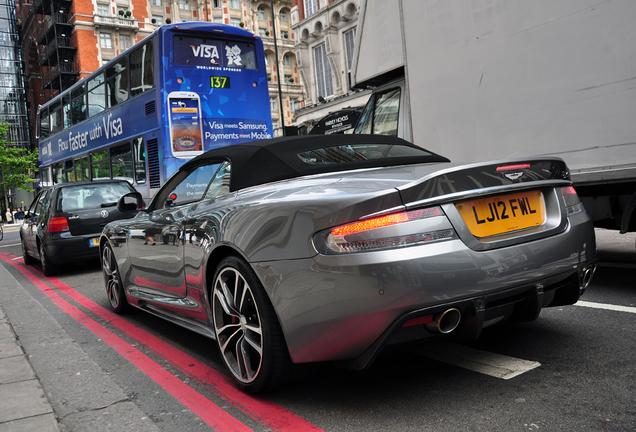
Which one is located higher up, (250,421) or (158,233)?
(158,233)

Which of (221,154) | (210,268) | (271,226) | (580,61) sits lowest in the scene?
(210,268)

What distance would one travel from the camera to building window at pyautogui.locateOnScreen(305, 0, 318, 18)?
134ft

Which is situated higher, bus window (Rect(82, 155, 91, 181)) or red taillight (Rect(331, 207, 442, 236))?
bus window (Rect(82, 155, 91, 181))

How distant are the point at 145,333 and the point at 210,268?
5.68 feet

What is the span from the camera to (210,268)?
11.3ft

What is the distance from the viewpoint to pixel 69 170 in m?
15.7

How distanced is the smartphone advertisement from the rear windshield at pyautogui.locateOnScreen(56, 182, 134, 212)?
1572 mm

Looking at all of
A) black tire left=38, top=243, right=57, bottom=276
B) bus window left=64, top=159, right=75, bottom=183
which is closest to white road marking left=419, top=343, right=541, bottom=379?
black tire left=38, top=243, right=57, bottom=276

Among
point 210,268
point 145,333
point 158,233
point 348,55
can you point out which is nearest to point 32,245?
point 145,333

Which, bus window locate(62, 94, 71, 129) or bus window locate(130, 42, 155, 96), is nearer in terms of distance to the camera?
bus window locate(130, 42, 155, 96)

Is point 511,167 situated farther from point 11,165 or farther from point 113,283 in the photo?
point 11,165

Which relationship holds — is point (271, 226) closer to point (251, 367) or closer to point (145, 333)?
point (251, 367)

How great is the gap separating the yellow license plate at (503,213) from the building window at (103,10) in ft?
202

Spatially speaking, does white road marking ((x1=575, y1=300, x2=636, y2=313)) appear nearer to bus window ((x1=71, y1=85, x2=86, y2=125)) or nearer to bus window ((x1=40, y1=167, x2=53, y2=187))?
bus window ((x1=71, y1=85, x2=86, y2=125))
